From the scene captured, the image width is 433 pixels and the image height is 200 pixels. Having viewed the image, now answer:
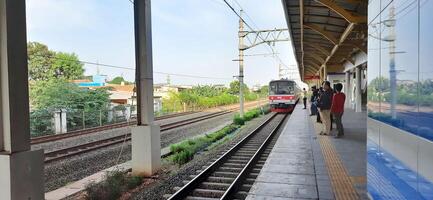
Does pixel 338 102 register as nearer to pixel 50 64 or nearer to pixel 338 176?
pixel 338 176

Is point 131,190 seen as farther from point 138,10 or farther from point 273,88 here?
point 273,88

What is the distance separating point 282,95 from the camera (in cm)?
2891

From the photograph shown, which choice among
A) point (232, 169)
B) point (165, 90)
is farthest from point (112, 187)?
point (165, 90)

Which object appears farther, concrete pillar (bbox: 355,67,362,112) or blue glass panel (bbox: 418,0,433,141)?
concrete pillar (bbox: 355,67,362,112)

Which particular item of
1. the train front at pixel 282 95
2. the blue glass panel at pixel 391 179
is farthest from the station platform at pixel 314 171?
the train front at pixel 282 95

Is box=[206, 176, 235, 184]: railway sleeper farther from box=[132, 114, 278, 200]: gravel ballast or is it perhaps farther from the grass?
the grass

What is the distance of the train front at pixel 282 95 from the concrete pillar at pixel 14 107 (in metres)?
25.7

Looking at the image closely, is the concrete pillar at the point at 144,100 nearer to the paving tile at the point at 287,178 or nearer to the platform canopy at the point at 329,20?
the paving tile at the point at 287,178

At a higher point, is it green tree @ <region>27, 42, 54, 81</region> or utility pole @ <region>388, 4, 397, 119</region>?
green tree @ <region>27, 42, 54, 81</region>

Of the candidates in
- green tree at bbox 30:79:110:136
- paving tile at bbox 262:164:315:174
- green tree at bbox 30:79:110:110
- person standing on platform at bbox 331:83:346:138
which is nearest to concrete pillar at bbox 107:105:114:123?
green tree at bbox 30:79:110:136

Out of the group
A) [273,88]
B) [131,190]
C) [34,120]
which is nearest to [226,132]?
[34,120]

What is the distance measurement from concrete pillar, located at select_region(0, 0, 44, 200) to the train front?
1011 inches

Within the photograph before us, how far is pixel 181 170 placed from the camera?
8273 mm

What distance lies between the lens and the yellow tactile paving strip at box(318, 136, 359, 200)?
5.34 meters
